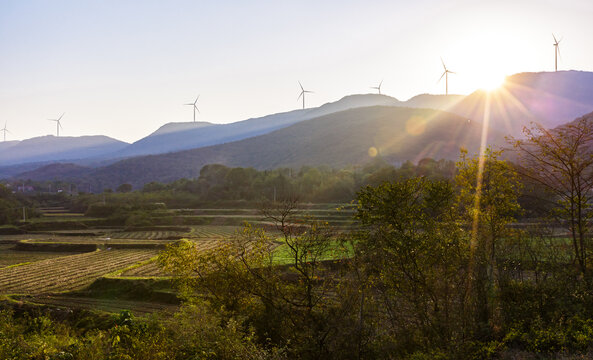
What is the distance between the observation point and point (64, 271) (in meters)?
46.6

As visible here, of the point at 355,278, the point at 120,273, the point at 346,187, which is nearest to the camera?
the point at 355,278

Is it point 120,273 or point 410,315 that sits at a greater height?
point 410,315

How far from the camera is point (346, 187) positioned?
110 metres

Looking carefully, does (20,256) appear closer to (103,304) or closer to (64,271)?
(64,271)

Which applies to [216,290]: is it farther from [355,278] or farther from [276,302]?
[355,278]

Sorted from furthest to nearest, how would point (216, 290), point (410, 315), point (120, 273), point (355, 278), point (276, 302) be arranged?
1. point (120, 273)
2. point (216, 290)
3. point (276, 302)
4. point (355, 278)
5. point (410, 315)

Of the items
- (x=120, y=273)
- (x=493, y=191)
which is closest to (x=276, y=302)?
(x=493, y=191)

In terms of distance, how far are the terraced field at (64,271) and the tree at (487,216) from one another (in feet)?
116

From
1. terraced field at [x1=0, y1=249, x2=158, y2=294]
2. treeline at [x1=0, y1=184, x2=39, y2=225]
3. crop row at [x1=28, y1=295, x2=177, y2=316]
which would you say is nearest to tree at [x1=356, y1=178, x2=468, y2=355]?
crop row at [x1=28, y1=295, x2=177, y2=316]

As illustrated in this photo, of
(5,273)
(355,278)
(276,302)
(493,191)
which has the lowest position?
(5,273)

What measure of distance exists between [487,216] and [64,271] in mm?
44404

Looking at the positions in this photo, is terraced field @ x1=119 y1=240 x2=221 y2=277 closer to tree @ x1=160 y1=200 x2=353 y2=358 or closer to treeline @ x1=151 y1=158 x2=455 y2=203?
tree @ x1=160 y1=200 x2=353 y2=358

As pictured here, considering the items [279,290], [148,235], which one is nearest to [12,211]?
[148,235]

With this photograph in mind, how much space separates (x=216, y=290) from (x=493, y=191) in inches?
506
